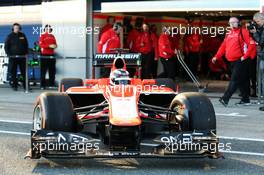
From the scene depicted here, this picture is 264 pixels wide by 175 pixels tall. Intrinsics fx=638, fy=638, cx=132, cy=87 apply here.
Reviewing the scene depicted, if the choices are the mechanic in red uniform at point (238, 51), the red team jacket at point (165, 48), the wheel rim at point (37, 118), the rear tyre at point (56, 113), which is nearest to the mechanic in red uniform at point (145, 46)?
the red team jacket at point (165, 48)

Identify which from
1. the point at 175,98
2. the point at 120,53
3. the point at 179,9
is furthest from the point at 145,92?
the point at 179,9

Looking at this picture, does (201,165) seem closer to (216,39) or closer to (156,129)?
(156,129)

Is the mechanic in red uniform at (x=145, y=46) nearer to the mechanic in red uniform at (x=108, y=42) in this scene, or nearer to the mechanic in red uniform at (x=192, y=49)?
the mechanic in red uniform at (x=108, y=42)

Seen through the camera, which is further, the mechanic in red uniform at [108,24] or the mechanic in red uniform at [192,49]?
the mechanic in red uniform at [192,49]

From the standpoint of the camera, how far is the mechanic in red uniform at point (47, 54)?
17.5 m

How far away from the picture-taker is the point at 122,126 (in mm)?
7000

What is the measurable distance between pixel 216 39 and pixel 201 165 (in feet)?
52.4

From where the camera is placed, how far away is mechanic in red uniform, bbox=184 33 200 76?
21.4 meters

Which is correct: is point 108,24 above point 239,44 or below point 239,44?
above

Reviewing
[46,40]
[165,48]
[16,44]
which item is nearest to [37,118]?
[165,48]

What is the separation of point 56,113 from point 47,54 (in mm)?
10472

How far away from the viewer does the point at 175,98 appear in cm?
826

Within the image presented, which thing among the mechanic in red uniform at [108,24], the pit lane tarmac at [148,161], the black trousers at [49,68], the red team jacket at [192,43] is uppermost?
the mechanic in red uniform at [108,24]

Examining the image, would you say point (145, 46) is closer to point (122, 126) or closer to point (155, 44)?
point (155, 44)
